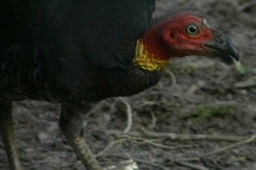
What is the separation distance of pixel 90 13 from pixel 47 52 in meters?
0.26

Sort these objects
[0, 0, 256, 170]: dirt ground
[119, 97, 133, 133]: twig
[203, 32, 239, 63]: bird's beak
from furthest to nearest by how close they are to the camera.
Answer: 1. [119, 97, 133, 133]: twig
2. [0, 0, 256, 170]: dirt ground
3. [203, 32, 239, 63]: bird's beak

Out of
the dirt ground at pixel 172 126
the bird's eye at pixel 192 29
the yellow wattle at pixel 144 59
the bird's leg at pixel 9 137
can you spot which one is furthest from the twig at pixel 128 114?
the bird's eye at pixel 192 29

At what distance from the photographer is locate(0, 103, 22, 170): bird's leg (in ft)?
16.1

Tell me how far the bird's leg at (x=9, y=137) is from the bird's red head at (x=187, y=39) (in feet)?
3.38

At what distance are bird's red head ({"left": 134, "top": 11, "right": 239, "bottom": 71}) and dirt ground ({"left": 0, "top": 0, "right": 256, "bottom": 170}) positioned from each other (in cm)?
79

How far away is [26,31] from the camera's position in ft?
14.2

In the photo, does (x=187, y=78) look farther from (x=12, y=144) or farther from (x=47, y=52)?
(x=47, y=52)

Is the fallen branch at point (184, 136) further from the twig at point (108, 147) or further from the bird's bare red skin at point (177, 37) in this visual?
the bird's bare red skin at point (177, 37)

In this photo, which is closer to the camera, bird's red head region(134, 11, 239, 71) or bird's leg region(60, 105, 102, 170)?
bird's red head region(134, 11, 239, 71)

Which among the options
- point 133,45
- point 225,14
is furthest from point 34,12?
point 225,14

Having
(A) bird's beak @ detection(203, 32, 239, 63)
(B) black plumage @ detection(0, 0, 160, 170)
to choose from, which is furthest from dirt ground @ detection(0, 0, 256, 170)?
(A) bird's beak @ detection(203, 32, 239, 63)

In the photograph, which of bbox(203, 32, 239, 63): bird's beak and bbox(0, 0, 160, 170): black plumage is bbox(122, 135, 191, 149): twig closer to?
bbox(0, 0, 160, 170): black plumage

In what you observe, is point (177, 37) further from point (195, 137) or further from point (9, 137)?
point (195, 137)

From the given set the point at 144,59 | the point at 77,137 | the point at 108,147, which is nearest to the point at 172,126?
the point at 108,147
